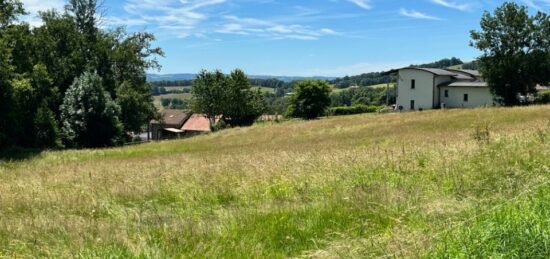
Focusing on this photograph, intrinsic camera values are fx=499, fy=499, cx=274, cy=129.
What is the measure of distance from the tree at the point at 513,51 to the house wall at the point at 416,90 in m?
13.6

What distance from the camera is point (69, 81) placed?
5150 cm

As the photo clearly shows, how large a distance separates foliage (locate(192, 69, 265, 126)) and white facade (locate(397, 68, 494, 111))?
22676 mm

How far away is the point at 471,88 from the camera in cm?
7150

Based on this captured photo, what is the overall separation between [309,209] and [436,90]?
7246cm

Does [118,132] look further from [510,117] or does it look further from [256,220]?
[256,220]

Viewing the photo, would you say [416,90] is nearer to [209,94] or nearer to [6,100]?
[209,94]

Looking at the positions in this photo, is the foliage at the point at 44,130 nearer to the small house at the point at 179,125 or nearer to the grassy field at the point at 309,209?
the grassy field at the point at 309,209

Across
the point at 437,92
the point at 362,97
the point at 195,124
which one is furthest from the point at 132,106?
the point at 362,97

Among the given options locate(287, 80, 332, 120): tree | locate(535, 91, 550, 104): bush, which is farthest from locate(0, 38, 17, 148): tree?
locate(535, 91, 550, 104): bush

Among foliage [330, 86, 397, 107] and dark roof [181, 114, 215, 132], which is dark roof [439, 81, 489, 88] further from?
dark roof [181, 114, 215, 132]

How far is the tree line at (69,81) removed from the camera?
125 ft

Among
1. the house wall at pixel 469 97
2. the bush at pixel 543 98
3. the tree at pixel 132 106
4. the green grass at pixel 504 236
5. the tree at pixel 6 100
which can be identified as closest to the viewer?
the green grass at pixel 504 236

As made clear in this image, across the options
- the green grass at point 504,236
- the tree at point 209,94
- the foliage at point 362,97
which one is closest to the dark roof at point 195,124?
the tree at point 209,94

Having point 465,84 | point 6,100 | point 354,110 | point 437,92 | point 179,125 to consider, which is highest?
point 465,84
